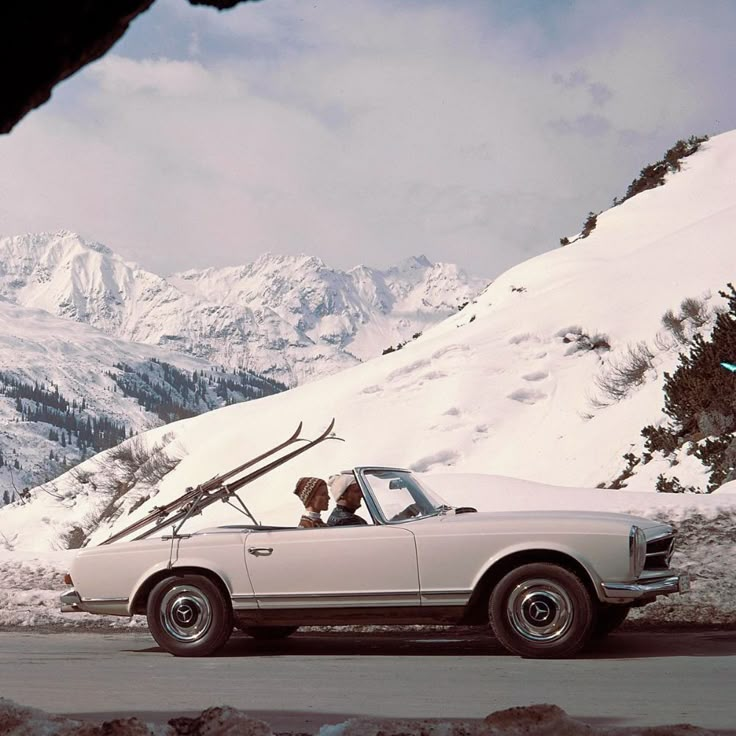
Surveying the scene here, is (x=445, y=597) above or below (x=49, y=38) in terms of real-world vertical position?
below

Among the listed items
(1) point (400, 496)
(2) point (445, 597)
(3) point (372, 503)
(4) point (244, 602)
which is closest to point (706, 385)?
(1) point (400, 496)

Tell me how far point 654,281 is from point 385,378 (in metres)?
11.7

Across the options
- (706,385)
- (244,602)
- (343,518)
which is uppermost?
(706,385)

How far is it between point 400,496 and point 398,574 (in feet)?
2.30

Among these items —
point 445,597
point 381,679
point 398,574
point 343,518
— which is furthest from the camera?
point 343,518

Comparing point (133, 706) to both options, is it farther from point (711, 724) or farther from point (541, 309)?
point (541, 309)

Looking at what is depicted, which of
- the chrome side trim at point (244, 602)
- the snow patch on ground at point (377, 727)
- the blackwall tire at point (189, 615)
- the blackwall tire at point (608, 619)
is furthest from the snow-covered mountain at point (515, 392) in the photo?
the snow patch on ground at point (377, 727)

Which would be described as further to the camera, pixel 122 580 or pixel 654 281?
pixel 654 281

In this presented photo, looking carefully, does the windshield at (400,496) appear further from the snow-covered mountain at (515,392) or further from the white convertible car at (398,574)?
the snow-covered mountain at (515,392)

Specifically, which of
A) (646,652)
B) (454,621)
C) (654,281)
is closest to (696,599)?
(646,652)

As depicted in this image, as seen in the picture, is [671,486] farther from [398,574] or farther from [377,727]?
[377,727]

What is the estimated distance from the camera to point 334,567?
27.5 ft

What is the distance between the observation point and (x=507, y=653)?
8539mm

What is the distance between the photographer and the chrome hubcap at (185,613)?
8.79m
